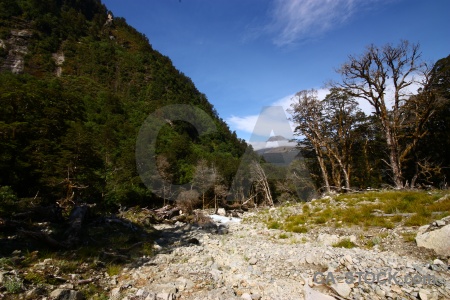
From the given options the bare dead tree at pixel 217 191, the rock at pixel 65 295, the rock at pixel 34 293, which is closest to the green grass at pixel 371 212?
the rock at pixel 65 295

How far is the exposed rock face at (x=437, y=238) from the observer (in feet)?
16.7

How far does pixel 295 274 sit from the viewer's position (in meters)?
5.47

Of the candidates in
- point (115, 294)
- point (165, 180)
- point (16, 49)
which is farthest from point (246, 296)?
point (16, 49)

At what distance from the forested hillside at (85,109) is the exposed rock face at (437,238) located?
489 inches

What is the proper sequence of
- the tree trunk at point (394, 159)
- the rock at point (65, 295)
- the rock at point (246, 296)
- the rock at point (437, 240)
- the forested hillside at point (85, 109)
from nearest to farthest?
1. the rock at point (65, 295)
2. the rock at point (246, 296)
3. the rock at point (437, 240)
4. the forested hillside at point (85, 109)
5. the tree trunk at point (394, 159)

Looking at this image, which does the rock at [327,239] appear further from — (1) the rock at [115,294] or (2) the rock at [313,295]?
(1) the rock at [115,294]

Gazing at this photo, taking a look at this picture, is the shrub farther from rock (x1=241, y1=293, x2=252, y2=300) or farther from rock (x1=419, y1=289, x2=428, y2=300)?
rock (x1=419, y1=289, x2=428, y2=300)

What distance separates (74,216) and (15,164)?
4.15 meters

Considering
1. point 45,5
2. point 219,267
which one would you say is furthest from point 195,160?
point 45,5

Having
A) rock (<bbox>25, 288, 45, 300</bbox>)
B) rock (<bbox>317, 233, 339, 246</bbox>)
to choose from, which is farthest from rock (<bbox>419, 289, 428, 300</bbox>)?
rock (<bbox>25, 288, 45, 300</bbox>)

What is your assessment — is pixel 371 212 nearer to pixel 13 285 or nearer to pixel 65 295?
pixel 65 295

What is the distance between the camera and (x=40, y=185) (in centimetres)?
1259

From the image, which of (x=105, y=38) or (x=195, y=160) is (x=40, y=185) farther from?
(x=105, y=38)

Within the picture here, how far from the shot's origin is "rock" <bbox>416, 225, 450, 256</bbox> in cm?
509
